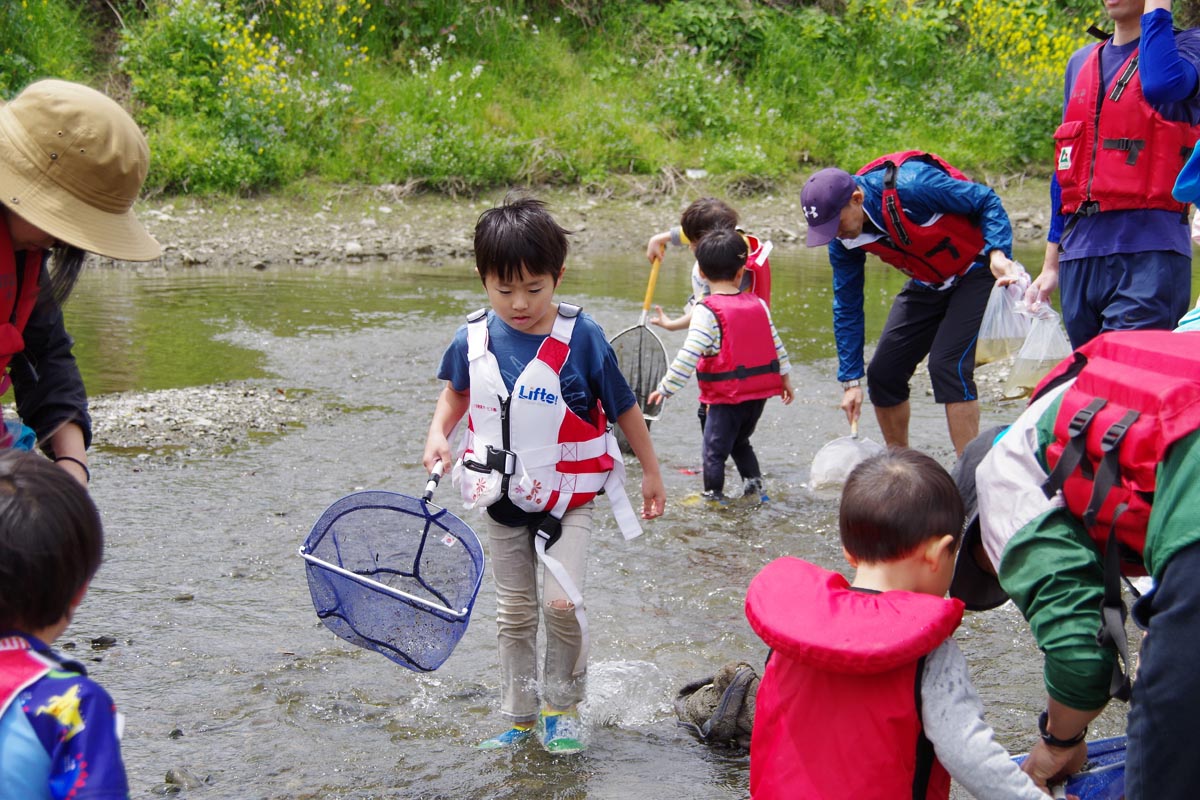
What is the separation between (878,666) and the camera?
2309 millimetres

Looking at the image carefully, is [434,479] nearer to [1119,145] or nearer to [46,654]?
[46,654]

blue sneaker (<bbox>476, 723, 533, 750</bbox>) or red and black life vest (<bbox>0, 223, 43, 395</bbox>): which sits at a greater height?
red and black life vest (<bbox>0, 223, 43, 395</bbox>)

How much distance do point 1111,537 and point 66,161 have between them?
2224 mm

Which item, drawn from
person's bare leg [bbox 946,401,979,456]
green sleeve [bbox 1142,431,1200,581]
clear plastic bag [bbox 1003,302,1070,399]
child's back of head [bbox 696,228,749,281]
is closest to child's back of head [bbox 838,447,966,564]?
green sleeve [bbox 1142,431,1200,581]

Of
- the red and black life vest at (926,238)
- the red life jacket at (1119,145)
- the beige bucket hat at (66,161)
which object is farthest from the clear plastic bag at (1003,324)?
the beige bucket hat at (66,161)

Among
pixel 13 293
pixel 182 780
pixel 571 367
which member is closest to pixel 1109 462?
pixel 571 367

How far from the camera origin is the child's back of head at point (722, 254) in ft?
19.8

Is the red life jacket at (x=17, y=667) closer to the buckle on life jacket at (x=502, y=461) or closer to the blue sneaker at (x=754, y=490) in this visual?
the buckle on life jacket at (x=502, y=461)

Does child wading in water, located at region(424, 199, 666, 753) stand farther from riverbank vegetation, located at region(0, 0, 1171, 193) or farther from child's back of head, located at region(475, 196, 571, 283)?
riverbank vegetation, located at region(0, 0, 1171, 193)

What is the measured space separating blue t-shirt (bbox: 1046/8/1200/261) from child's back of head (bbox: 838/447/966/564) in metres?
2.65

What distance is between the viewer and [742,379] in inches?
238

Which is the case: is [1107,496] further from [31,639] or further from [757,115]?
[757,115]

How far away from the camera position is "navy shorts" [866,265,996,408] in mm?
5723

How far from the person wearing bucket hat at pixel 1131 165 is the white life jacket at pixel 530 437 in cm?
238
